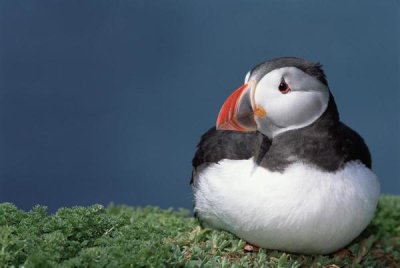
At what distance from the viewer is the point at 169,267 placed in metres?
3.60

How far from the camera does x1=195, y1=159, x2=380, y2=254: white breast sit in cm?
409

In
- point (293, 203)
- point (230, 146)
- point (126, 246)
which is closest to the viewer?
point (126, 246)

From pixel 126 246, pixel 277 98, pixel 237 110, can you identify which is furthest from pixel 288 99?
pixel 126 246

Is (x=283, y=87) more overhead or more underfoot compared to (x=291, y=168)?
more overhead

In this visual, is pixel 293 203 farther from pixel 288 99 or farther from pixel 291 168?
pixel 288 99

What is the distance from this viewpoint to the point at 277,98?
3982 millimetres

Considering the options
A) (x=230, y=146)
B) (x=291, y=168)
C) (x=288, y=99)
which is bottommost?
(x=291, y=168)

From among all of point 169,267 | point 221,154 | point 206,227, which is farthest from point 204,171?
point 169,267

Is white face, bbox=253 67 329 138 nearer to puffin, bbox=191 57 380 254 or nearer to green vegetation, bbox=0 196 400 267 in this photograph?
puffin, bbox=191 57 380 254

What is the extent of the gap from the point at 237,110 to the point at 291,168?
19.9 inches

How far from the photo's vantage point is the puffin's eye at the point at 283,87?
399 cm

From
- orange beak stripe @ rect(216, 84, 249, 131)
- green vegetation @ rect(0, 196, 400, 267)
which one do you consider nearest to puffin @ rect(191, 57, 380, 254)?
orange beak stripe @ rect(216, 84, 249, 131)

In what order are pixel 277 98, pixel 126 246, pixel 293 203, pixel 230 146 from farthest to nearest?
1. pixel 230 146
2. pixel 293 203
3. pixel 277 98
4. pixel 126 246

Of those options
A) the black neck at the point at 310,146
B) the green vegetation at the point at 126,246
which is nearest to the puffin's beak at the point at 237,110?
the black neck at the point at 310,146
